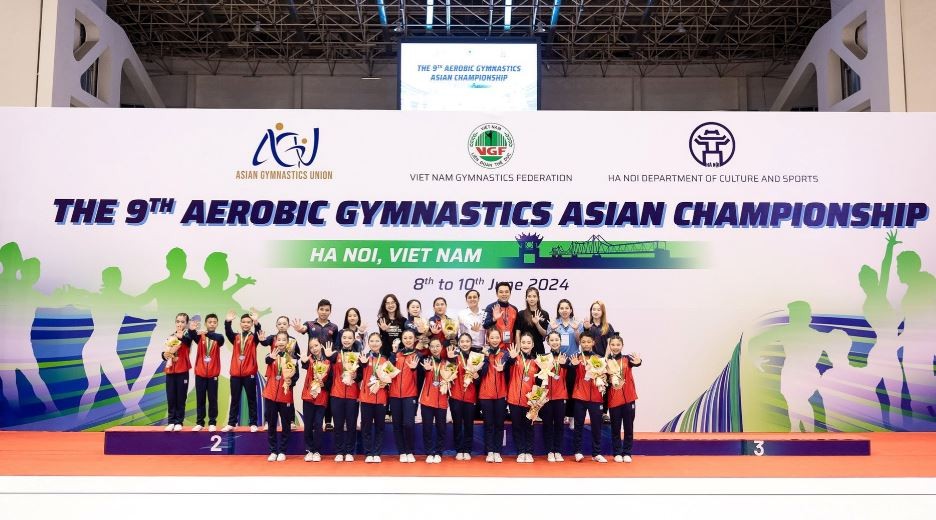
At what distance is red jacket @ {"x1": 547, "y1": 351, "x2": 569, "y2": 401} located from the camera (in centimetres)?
571

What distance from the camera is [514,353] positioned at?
576 centimetres

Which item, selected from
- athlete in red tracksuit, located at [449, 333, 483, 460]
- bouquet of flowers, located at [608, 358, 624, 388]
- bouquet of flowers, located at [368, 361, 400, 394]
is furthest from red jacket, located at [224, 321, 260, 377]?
bouquet of flowers, located at [608, 358, 624, 388]

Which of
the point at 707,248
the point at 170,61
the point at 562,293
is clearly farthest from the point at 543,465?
the point at 170,61

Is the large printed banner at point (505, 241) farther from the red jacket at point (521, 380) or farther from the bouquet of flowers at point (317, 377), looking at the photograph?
the bouquet of flowers at point (317, 377)

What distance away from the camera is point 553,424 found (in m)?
5.82

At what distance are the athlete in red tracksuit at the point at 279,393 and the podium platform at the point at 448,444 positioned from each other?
15 cm

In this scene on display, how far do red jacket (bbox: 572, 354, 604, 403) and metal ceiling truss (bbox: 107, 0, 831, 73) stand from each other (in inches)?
324

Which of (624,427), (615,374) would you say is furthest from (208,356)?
(624,427)

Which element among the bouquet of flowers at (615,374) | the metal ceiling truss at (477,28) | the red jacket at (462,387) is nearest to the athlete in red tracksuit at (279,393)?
the red jacket at (462,387)

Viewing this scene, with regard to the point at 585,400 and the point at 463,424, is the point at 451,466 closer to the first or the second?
the point at 463,424

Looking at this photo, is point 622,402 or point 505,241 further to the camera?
point 505,241

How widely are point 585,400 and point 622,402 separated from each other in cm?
31

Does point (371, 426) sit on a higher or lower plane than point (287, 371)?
lower
